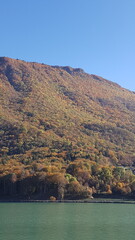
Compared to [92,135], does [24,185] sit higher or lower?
lower

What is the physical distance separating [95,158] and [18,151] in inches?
1258

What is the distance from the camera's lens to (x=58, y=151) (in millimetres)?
149875

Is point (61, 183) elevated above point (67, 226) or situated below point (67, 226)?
above

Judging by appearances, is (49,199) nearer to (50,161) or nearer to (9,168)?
(9,168)

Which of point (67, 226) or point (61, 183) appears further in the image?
point (61, 183)

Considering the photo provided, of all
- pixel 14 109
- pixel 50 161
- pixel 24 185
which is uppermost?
pixel 14 109

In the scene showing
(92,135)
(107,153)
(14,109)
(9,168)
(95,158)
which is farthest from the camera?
(14,109)

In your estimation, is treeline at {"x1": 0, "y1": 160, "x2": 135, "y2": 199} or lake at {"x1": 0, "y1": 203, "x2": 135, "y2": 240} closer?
lake at {"x1": 0, "y1": 203, "x2": 135, "y2": 240}

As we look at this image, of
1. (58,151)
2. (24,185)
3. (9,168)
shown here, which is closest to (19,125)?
(58,151)

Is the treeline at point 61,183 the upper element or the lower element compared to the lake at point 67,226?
upper

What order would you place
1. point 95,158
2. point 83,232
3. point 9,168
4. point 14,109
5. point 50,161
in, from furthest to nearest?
1. point 14,109
2. point 95,158
3. point 50,161
4. point 9,168
5. point 83,232

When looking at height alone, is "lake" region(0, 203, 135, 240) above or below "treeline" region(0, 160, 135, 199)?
below

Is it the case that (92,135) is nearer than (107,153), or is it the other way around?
(107,153)

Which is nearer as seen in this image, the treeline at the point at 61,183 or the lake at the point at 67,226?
the lake at the point at 67,226
